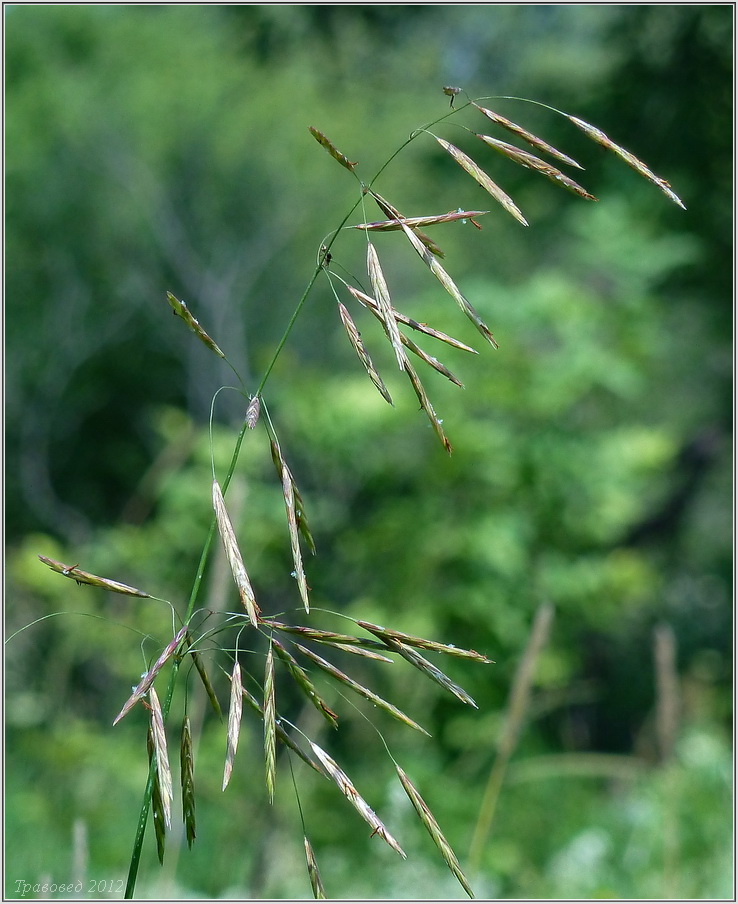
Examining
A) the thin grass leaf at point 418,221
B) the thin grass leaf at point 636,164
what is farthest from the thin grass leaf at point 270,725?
the thin grass leaf at point 636,164

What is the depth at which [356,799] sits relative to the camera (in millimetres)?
715

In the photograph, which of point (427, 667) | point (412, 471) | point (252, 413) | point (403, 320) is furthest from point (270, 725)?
point (412, 471)

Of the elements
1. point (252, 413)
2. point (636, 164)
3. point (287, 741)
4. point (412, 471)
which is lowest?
point (412, 471)

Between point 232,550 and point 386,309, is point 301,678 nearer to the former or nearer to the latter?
point 232,550

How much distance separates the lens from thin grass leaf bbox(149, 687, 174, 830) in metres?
0.67

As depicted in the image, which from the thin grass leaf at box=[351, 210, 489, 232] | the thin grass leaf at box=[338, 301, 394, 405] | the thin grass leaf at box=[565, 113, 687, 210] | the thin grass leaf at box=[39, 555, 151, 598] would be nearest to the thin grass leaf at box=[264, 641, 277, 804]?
the thin grass leaf at box=[39, 555, 151, 598]

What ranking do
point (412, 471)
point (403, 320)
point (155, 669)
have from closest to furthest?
1. point (155, 669)
2. point (403, 320)
3. point (412, 471)

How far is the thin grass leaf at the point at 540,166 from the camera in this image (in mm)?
714

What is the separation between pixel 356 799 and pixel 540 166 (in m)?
0.55

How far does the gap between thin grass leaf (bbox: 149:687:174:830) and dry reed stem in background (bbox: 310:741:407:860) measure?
117 millimetres

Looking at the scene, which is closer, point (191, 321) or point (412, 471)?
point (191, 321)

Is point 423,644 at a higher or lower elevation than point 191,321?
lower

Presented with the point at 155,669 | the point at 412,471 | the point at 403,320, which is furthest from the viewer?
the point at 412,471

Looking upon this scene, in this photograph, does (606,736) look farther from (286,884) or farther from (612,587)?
(286,884)
